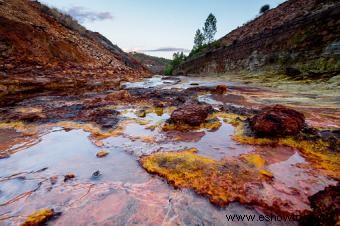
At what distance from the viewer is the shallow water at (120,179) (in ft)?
10.00

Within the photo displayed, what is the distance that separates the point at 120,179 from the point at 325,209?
2.87 m

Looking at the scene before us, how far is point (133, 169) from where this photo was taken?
4.32 meters

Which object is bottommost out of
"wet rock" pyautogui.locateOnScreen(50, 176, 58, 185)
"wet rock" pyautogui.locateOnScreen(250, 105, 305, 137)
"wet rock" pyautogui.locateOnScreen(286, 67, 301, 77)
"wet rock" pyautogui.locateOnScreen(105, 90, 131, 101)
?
"wet rock" pyautogui.locateOnScreen(50, 176, 58, 185)

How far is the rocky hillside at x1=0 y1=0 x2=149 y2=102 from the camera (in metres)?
14.2

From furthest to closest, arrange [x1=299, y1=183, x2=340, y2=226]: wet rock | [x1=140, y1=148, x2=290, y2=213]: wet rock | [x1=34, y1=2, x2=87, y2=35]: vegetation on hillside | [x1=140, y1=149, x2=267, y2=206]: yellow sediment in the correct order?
1. [x1=34, y1=2, x2=87, y2=35]: vegetation on hillside
2. [x1=140, y1=149, x2=267, y2=206]: yellow sediment
3. [x1=140, y1=148, x2=290, y2=213]: wet rock
4. [x1=299, y1=183, x2=340, y2=226]: wet rock

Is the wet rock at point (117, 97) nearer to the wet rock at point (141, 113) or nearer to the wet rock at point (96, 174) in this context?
the wet rock at point (141, 113)

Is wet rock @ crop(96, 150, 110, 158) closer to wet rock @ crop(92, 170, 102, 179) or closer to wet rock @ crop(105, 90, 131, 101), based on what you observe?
wet rock @ crop(92, 170, 102, 179)

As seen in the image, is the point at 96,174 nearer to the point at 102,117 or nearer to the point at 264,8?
the point at 102,117

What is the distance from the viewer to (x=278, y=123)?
543 cm

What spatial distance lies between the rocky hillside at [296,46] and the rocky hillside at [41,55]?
14.7m

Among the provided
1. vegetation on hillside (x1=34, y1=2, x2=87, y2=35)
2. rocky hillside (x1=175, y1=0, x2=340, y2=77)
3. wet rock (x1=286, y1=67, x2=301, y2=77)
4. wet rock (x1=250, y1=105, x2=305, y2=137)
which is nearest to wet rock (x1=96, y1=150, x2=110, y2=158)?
wet rock (x1=250, y1=105, x2=305, y2=137)

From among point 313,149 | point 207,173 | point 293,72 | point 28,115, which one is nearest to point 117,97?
point 28,115

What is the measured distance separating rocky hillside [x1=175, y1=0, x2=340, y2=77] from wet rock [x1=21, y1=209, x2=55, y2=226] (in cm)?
1650

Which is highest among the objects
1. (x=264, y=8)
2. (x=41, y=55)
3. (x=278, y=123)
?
(x=264, y=8)
